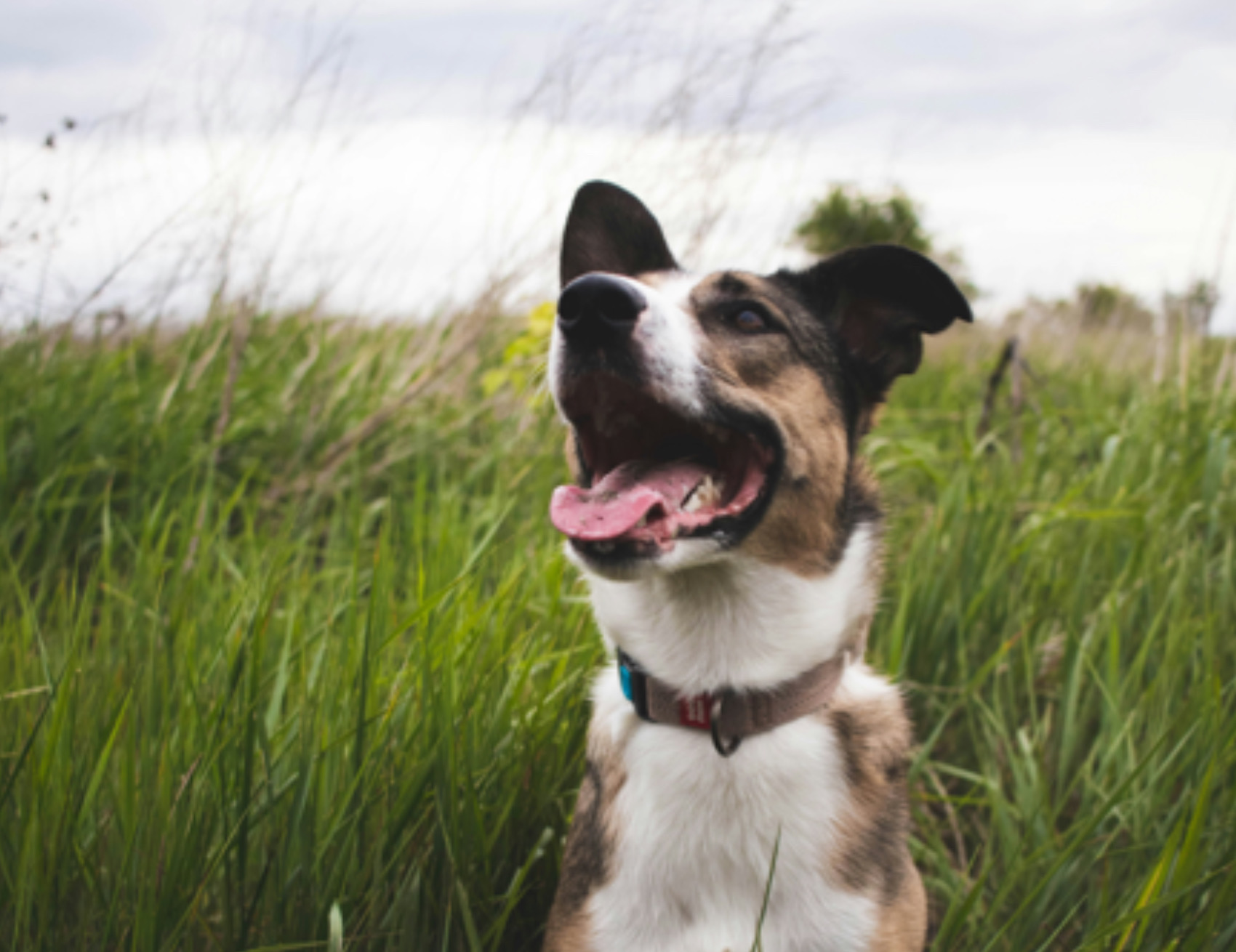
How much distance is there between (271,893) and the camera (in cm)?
185

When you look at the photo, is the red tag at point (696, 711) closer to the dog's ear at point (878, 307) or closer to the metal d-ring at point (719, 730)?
the metal d-ring at point (719, 730)

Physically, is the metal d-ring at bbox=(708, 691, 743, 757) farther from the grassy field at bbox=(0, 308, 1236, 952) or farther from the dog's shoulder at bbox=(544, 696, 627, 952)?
the grassy field at bbox=(0, 308, 1236, 952)

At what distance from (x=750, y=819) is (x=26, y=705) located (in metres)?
1.82

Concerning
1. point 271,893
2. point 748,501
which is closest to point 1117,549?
point 748,501

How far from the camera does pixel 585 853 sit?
6.64 feet

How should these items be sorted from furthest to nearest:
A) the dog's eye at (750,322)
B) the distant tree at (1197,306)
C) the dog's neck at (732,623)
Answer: the distant tree at (1197,306)
the dog's eye at (750,322)
the dog's neck at (732,623)

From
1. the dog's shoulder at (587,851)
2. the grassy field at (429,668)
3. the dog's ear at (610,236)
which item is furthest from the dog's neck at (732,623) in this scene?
the dog's ear at (610,236)

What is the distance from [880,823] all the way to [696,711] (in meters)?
0.48

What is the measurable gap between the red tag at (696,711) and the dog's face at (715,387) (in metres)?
0.33

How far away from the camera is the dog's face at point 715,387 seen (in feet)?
6.22

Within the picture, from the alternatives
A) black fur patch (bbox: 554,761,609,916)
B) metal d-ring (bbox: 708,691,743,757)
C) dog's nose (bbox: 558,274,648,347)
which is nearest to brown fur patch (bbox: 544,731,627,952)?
black fur patch (bbox: 554,761,609,916)

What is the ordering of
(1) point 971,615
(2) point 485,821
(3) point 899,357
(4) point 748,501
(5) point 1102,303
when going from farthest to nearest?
(5) point 1102,303 → (1) point 971,615 → (3) point 899,357 → (2) point 485,821 → (4) point 748,501

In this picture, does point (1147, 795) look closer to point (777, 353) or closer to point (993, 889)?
point (993, 889)

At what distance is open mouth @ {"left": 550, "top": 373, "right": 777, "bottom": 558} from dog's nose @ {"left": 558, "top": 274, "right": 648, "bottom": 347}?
0.39 feet
